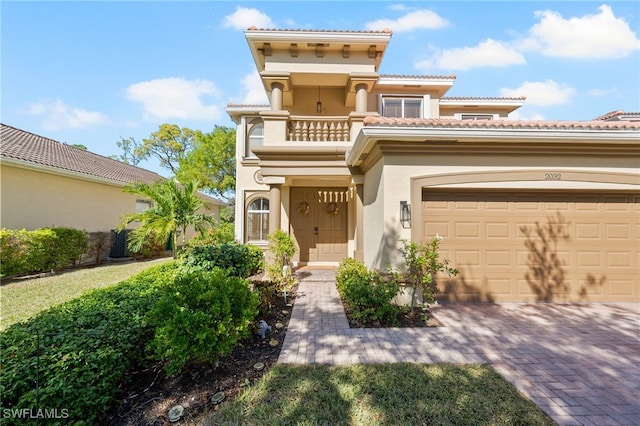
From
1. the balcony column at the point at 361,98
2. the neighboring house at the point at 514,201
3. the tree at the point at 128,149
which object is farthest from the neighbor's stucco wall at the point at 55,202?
the tree at the point at 128,149

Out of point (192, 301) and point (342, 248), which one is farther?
point (342, 248)

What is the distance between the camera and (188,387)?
318cm

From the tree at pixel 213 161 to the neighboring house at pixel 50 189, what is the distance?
7953 millimetres

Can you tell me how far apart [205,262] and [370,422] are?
538cm

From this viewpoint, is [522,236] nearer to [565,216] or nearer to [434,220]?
[565,216]

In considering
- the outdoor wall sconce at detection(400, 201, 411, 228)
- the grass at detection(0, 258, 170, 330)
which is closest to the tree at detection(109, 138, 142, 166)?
the grass at detection(0, 258, 170, 330)

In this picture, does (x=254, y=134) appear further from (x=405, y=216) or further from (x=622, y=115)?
(x=622, y=115)

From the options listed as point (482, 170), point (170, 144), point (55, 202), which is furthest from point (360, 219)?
point (170, 144)

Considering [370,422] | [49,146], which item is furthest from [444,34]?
[49,146]

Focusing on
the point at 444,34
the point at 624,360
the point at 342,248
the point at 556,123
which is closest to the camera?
the point at 624,360

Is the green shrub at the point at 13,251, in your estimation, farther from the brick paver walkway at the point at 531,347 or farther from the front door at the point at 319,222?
the brick paver walkway at the point at 531,347

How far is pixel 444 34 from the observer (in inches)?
352

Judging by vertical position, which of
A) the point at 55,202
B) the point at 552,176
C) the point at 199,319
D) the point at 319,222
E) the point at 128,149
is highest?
the point at 128,149

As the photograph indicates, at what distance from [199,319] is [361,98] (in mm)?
8179
